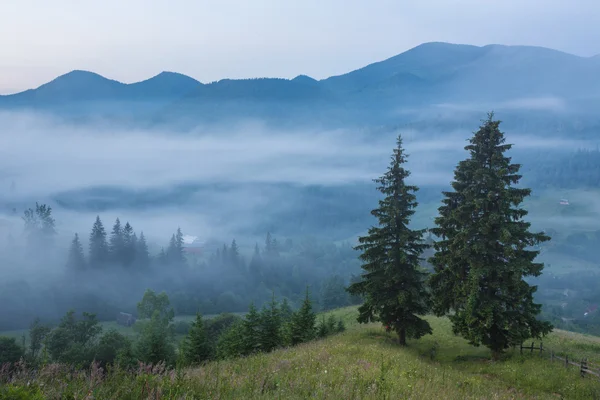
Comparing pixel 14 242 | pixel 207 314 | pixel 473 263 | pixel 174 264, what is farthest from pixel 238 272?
pixel 473 263

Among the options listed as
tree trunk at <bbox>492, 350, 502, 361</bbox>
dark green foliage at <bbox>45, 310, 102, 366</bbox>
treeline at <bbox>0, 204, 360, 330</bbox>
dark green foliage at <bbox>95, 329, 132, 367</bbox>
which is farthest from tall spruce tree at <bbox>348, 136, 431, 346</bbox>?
treeline at <bbox>0, 204, 360, 330</bbox>

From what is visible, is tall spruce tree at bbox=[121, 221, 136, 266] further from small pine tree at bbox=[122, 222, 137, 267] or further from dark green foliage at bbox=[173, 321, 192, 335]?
dark green foliage at bbox=[173, 321, 192, 335]

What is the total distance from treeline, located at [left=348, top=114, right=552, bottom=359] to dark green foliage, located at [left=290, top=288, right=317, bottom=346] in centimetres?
859

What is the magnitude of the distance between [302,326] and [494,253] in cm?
1939

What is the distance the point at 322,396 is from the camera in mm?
7004

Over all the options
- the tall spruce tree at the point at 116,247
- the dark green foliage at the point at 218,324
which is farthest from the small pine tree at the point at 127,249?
the dark green foliage at the point at 218,324

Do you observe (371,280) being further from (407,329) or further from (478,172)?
(478,172)

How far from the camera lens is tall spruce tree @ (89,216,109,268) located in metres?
145

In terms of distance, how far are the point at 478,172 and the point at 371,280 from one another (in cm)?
1086

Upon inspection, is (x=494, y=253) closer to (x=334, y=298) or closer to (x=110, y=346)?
(x=110, y=346)

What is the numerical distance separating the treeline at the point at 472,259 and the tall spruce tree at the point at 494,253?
0.18ft

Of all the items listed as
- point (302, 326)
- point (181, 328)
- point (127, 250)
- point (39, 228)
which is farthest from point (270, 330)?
point (39, 228)

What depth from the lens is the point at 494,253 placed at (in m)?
24.3

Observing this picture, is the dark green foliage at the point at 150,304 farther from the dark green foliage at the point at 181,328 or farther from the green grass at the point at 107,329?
the dark green foliage at the point at 181,328
